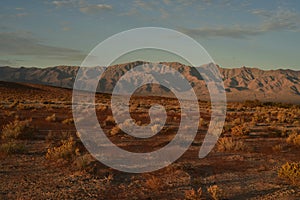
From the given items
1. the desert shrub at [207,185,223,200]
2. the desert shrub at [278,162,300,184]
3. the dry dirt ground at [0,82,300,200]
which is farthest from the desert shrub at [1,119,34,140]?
the desert shrub at [278,162,300,184]

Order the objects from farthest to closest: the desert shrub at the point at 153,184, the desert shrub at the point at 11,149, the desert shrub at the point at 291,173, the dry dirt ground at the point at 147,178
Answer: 1. the desert shrub at the point at 11,149
2. the desert shrub at the point at 291,173
3. the desert shrub at the point at 153,184
4. the dry dirt ground at the point at 147,178

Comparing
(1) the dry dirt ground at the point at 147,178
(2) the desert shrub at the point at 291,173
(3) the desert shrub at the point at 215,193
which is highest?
(2) the desert shrub at the point at 291,173

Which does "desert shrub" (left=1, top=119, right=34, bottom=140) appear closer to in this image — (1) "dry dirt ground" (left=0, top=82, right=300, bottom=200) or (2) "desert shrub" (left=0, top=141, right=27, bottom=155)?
(1) "dry dirt ground" (left=0, top=82, right=300, bottom=200)

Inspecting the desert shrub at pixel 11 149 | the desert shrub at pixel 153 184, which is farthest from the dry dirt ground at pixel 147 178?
the desert shrub at pixel 11 149

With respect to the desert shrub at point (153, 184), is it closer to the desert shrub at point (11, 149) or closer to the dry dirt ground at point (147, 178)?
the dry dirt ground at point (147, 178)

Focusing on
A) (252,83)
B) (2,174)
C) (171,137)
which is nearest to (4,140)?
(2,174)

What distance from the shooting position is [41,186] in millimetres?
9477

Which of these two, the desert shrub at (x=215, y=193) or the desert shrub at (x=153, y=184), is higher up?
the desert shrub at (x=215, y=193)

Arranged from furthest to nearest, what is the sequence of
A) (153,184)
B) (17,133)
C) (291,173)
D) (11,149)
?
(17,133), (11,149), (291,173), (153,184)

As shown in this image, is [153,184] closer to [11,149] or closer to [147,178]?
[147,178]

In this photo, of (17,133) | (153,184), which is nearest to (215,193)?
(153,184)

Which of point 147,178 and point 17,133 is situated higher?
point 17,133

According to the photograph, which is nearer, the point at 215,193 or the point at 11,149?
the point at 215,193

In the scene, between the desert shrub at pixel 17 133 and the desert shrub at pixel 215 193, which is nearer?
the desert shrub at pixel 215 193
